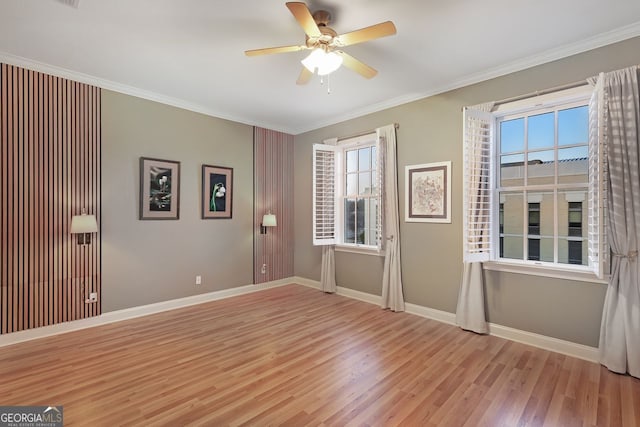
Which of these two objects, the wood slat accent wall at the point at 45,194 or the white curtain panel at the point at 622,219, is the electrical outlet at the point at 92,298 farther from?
the white curtain panel at the point at 622,219

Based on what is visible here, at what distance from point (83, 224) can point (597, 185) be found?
4.95 m

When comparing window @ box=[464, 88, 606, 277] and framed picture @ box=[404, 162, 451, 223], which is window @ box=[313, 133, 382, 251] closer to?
framed picture @ box=[404, 162, 451, 223]

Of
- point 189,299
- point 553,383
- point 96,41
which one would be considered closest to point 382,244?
point 553,383

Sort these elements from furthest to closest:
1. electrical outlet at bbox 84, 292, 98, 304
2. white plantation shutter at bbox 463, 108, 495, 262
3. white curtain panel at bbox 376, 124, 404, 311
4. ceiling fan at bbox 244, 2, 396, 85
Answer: white curtain panel at bbox 376, 124, 404, 311, electrical outlet at bbox 84, 292, 98, 304, white plantation shutter at bbox 463, 108, 495, 262, ceiling fan at bbox 244, 2, 396, 85

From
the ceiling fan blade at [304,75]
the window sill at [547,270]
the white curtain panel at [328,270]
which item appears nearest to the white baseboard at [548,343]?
the window sill at [547,270]

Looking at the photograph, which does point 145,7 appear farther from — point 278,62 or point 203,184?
point 203,184

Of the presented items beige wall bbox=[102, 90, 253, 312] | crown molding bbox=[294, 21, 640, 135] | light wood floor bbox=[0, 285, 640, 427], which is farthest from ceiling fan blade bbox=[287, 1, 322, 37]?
beige wall bbox=[102, 90, 253, 312]

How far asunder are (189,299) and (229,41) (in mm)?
3418

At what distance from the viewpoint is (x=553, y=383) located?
7.80ft

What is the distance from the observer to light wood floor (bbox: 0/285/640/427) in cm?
200

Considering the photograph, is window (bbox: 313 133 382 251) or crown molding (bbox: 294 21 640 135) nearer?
crown molding (bbox: 294 21 640 135)

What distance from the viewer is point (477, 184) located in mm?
3271

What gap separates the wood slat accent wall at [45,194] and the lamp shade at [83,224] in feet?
0.76

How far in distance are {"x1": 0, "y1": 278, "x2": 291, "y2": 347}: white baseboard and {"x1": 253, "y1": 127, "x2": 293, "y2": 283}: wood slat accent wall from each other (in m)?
0.48
